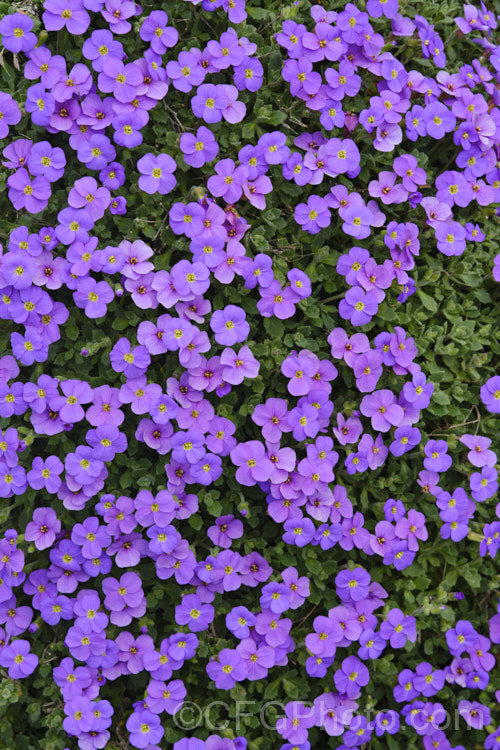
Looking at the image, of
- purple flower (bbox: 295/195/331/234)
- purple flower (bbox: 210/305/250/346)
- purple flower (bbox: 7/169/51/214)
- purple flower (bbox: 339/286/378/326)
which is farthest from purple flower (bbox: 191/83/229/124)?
purple flower (bbox: 339/286/378/326)

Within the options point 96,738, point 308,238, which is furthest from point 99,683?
point 308,238

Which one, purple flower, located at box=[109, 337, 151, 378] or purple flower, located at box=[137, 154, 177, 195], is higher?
purple flower, located at box=[137, 154, 177, 195]

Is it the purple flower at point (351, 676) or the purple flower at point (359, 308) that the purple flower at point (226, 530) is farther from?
the purple flower at point (359, 308)

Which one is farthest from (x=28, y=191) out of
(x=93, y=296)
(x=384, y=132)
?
(x=384, y=132)

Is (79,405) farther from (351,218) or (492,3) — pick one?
(492,3)

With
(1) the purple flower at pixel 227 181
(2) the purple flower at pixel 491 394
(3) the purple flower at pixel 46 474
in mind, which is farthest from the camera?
(2) the purple flower at pixel 491 394

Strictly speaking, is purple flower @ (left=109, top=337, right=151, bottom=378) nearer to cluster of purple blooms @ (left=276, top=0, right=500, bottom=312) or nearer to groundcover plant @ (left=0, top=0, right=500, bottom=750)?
groundcover plant @ (left=0, top=0, right=500, bottom=750)

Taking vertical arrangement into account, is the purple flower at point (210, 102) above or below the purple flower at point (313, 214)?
above

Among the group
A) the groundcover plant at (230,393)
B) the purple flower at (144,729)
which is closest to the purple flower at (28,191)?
the groundcover plant at (230,393)
